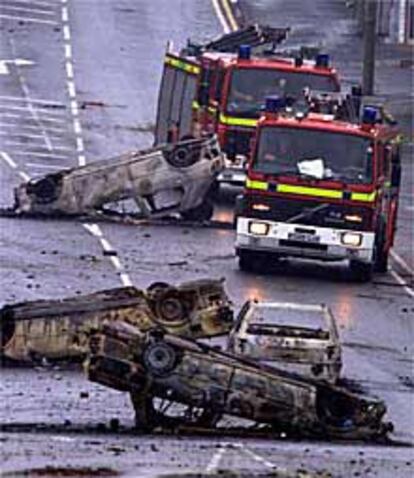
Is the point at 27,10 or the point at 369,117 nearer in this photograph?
the point at 369,117

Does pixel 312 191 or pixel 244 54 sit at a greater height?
pixel 244 54

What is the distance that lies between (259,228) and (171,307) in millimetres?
7345

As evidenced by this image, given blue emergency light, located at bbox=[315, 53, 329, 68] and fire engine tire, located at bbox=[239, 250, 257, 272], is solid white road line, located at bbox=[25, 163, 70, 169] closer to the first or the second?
blue emergency light, located at bbox=[315, 53, 329, 68]

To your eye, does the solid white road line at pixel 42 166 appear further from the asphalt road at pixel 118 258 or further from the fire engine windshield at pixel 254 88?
the fire engine windshield at pixel 254 88

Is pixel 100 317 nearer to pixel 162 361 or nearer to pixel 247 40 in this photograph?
pixel 162 361

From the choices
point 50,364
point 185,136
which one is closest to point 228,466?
point 50,364

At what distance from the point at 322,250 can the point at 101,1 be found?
34185 millimetres

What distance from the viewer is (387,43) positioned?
60.7 meters

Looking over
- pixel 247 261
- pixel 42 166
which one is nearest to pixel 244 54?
pixel 42 166

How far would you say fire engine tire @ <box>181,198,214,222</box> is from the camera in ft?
116

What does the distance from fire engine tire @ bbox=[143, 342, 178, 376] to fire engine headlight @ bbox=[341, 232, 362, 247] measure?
35.9ft

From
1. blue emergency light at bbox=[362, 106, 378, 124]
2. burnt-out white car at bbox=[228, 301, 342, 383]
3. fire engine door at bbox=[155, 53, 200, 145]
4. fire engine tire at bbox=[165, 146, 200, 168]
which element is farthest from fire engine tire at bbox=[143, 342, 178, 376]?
fire engine door at bbox=[155, 53, 200, 145]

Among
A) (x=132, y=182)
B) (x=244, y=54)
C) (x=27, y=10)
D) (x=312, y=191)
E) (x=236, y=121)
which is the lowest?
(x=27, y=10)

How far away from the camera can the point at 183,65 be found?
3950 cm
